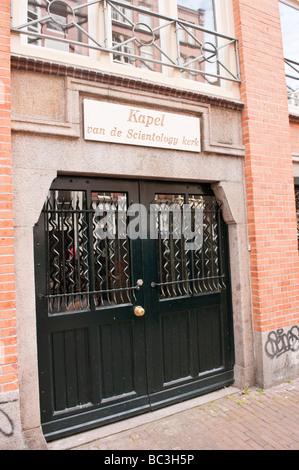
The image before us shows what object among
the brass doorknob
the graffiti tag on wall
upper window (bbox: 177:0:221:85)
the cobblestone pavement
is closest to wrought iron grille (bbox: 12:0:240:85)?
upper window (bbox: 177:0:221:85)

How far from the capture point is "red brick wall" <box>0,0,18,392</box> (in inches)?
108

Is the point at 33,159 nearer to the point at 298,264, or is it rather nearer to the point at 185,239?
the point at 185,239

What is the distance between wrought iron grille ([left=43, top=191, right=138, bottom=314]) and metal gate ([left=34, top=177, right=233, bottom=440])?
1 centimetres

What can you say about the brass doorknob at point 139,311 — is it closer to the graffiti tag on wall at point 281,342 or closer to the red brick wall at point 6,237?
the red brick wall at point 6,237

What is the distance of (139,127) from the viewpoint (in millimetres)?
3660

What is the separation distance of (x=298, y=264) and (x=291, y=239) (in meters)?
0.39

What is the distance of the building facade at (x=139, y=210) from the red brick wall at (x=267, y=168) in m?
0.02

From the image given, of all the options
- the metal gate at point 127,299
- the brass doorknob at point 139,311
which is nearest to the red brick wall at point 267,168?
the metal gate at point 127,299

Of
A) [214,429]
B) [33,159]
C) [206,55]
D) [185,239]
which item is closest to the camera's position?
[33,159]

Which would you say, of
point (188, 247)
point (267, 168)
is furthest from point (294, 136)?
point (188, 247)

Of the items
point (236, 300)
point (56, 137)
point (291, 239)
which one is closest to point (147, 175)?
point (56, 137)

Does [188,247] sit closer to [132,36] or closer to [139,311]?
[139,311]

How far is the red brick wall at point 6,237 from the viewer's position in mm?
2734
